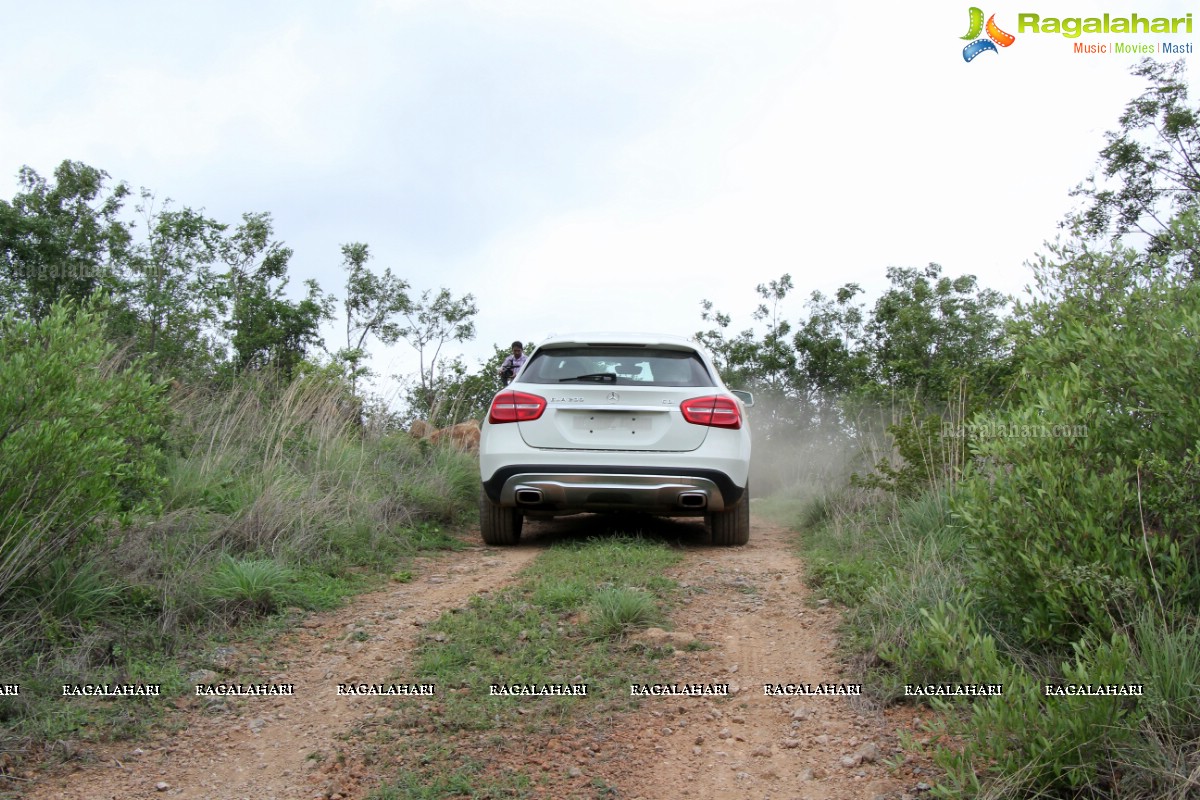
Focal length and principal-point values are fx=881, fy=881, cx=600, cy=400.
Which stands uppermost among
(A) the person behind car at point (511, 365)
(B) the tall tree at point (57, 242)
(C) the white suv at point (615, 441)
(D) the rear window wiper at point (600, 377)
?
(B) the tall tree at point (57, 242)

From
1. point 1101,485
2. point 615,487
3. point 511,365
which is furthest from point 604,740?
point 511,365

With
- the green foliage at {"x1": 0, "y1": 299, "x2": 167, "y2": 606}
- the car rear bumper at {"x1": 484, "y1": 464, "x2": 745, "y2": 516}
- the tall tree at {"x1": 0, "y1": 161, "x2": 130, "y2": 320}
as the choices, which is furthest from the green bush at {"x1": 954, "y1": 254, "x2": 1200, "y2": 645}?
the tall tree at {"x1": 0, "y1": 161, "x2": 130, "y2": 320}

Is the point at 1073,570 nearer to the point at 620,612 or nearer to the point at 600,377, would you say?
the point at 620,612

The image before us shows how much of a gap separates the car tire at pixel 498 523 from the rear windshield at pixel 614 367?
1109 mm

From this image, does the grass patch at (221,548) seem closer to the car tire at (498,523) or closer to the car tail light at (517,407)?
the car tire at (498,523)

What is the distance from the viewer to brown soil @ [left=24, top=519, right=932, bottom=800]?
300 cm

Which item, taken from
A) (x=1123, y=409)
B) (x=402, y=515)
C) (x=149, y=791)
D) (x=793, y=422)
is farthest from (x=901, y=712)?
(x=793, y=422)

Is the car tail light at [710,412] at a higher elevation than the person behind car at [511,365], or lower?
lower

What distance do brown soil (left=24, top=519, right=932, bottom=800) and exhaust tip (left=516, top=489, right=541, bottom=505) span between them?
206cm

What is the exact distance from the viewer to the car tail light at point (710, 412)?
6.75 metres

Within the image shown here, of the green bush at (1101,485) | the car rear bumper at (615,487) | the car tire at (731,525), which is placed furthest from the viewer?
the car tire at (731,525)

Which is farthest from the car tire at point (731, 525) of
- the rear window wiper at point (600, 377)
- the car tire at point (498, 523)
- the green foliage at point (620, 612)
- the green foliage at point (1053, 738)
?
the green foliage at point (1053, 738)

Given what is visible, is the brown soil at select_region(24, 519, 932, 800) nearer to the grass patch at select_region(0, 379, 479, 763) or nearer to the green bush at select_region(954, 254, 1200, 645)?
the grass patch at select_region(0, 379, 479, 763)

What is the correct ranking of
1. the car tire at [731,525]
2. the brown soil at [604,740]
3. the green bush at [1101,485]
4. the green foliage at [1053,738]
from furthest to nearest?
the car tire at [731,525]
the green bush at [1101,485]
the brown soil at [604,740]
the green foliage at [1053,738]
